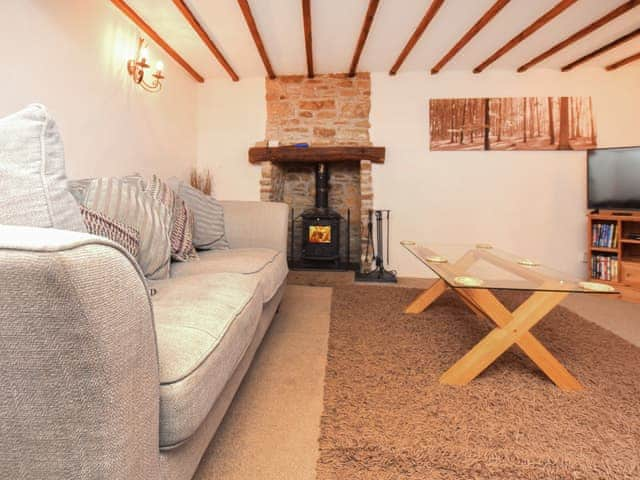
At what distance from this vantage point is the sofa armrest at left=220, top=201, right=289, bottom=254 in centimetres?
232

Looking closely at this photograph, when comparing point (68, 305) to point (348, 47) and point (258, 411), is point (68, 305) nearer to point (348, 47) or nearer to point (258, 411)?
point (258, 411)

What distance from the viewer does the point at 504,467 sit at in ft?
3.26

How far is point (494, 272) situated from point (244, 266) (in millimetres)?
1263

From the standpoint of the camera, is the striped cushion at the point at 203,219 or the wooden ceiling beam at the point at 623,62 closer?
the striped cushion at the point at 203,219

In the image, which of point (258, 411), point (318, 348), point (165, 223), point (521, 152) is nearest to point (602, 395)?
point (318, 348)

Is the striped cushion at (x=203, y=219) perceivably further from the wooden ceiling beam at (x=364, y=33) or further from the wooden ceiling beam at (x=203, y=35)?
the wooden ceiling beam at (x=364, y=33)

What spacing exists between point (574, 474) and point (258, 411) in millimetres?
1014

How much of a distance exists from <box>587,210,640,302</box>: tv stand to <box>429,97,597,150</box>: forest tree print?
3.12ft

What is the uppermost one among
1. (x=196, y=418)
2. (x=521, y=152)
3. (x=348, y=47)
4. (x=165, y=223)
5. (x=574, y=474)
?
(x=348, y=47)

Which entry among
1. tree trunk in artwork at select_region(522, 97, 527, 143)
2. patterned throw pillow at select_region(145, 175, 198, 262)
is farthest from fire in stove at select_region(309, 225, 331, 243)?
tree trunk in artwork at select_region(522, 97, 527, 143)

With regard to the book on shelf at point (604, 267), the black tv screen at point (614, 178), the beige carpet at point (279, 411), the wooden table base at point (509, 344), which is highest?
the black tv screen at point (614, 178)

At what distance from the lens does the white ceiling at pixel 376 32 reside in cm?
254

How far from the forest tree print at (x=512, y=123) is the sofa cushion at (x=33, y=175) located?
3692mm

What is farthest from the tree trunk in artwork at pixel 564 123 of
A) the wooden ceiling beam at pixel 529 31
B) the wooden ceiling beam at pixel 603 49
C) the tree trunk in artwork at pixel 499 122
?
the wooden ceiling beam at pixel 529 31
